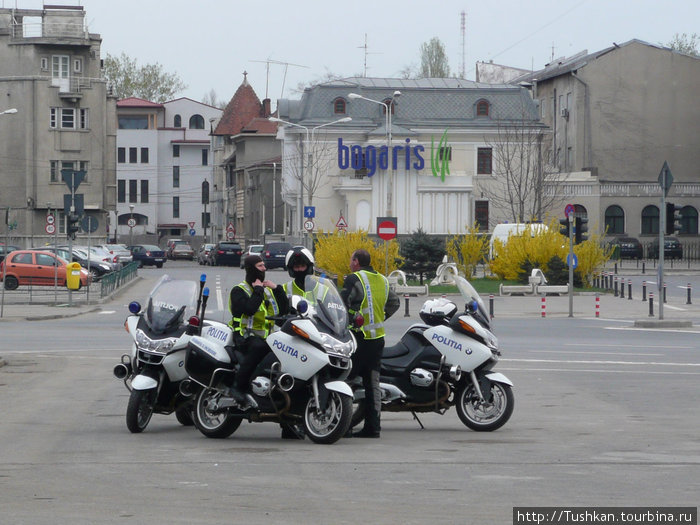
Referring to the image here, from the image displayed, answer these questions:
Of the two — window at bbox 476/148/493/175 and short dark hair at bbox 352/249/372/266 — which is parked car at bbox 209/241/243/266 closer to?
window at bbox 476/148/493/175

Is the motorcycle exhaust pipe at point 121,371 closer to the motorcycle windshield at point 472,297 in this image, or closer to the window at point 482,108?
the motorcycle windshield at point 472,297

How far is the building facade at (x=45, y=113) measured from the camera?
7969 cm

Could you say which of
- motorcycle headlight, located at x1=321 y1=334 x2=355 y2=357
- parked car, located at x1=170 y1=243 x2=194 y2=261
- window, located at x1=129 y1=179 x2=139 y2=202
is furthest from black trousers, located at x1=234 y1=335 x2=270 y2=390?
window, located at x1=129 y1=179 x2=139 y2=202

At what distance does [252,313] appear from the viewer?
36.9ft

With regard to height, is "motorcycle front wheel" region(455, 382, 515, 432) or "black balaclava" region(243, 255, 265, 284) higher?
"black balaclava" region(243, 255, 265, 284)

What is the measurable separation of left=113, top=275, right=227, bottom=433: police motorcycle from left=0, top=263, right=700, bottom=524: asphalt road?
1.01 feet

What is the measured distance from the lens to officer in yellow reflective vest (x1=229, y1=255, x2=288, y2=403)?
441 inches

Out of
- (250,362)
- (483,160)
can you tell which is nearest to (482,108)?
(483,160)

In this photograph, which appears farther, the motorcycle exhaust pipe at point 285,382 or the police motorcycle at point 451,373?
the police motorcycle at point 451,373

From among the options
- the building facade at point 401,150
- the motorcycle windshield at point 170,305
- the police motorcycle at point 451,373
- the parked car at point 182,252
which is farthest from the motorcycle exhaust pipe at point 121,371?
the parked car at point 182,252

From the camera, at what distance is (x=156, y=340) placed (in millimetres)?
11633

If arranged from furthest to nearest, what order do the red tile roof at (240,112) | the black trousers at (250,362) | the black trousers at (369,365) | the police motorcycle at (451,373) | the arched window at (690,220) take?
1. the red tile roof at (240,112)
2. the arched window at (690,220)
3. the police motorcycle at (451,373)
4. the black trousers at (369,365)
5. the black trousers at (250,362)

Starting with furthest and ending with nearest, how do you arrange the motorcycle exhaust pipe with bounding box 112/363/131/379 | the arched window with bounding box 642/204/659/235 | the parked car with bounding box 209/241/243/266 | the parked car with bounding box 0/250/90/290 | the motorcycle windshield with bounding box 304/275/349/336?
the arched window with bounding box 642/204/659/235, the parked car with bounding box 209/241/243/266, the parked car with bounding box 0/250/90/290, the motorcycle exhaust pipe with bounding box 112/363/131/379, the motorcycle windshield with bounding box 304/275/349/336

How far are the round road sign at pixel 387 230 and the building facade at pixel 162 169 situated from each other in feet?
267
